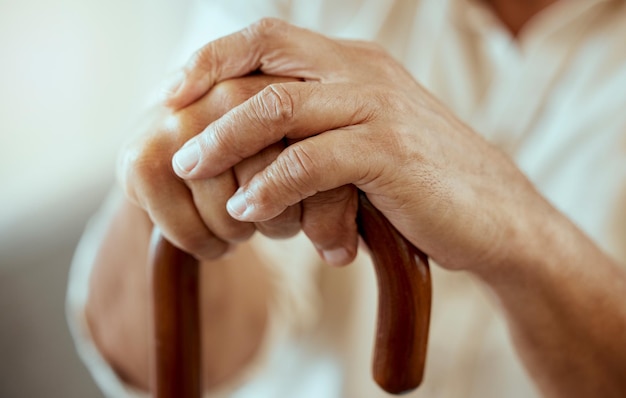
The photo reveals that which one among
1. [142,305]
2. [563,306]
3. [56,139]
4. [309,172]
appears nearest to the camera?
[309,172]

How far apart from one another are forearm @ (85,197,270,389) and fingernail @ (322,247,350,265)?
11.9 inches

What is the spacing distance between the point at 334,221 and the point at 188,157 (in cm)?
10

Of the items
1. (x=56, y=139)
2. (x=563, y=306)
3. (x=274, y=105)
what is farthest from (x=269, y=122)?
(x=56, y=139)

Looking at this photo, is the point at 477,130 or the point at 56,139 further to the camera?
the point at 56,139

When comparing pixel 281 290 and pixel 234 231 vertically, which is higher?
pixel 234 231

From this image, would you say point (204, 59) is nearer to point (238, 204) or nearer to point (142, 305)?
point (238, 204)

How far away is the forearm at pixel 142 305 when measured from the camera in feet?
2.49

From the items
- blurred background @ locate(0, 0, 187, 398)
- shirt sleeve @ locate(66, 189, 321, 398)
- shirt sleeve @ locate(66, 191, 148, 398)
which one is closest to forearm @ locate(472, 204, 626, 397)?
shirt sleeve @ locate(66, 189, 321, 398)

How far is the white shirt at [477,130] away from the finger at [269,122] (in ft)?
1.41

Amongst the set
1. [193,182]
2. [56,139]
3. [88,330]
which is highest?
[193,182]

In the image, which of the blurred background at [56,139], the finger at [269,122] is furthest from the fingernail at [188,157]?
the blurred background at [56,139]

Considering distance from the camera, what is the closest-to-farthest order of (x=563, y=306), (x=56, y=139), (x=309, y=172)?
(x=309, y=172) < (x=563, y=306) < (x=56, y=139)

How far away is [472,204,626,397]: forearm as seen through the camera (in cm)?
53

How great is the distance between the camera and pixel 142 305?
76cm
